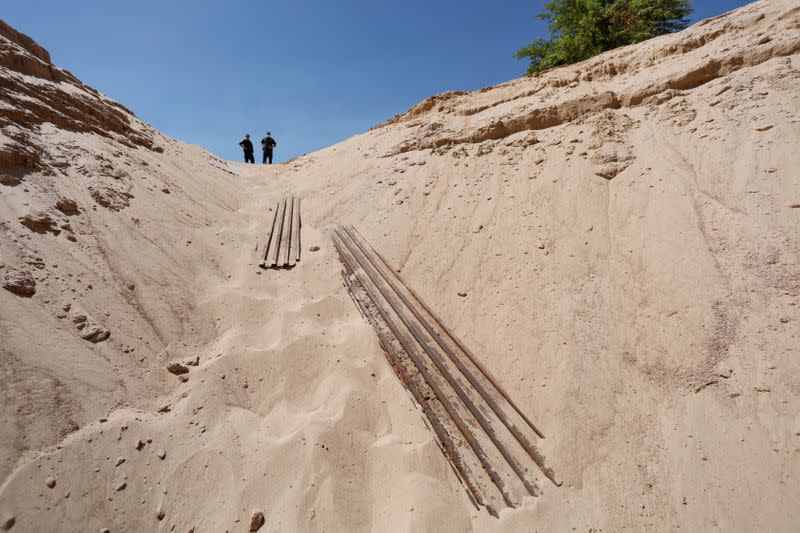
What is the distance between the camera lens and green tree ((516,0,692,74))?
932 cm

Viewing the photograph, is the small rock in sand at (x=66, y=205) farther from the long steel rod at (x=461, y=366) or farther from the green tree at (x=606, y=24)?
the green tree at (x=606, y=24)

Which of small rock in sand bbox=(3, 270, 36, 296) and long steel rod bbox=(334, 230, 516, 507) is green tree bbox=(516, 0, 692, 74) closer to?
long steel rod bbox=(334, 230, 516, 507)

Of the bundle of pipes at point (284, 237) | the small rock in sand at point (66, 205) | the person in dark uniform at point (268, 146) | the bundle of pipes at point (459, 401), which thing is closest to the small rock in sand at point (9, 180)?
the small rock in sand at point (66, 205)

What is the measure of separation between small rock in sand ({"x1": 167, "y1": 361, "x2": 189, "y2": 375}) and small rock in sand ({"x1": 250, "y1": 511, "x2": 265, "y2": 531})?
118cm

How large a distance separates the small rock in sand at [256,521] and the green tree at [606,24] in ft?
39.2

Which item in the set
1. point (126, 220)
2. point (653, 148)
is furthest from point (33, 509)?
point (653, 148)

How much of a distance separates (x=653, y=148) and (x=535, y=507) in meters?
3.88

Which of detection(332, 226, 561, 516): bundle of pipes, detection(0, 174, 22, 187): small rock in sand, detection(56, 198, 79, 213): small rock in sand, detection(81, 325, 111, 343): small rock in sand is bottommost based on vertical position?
detection(332, 226, 561, 516): bundle of pipes

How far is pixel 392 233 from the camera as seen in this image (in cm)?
465

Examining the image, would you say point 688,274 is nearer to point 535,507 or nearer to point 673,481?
point 673,481

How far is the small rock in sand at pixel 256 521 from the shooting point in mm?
1838

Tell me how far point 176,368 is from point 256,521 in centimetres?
124

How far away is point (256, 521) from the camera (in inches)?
72.8

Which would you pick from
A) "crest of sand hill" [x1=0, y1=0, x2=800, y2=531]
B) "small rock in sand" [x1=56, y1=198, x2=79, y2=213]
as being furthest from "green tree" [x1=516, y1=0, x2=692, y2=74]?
"small rock in sand" [x1=56, y1=198, x2=79, y2=213]
